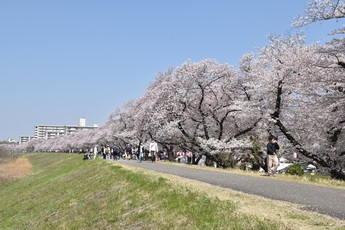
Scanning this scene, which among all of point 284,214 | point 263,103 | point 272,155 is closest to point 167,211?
point 284,214

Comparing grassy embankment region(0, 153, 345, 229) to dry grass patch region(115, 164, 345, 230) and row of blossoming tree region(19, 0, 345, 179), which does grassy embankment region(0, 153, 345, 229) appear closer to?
dry grass patch region(115, 164, 345, 230)

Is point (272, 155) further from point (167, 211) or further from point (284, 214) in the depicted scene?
point (284, 214)

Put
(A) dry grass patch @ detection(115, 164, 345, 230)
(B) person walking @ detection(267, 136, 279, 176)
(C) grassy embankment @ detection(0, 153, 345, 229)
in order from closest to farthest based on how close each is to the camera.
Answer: (A) dry grass patch @ detection(115, 164, 345, 230) < (C) grassy embankment @ detection(0, 153, 345, 229) < (B) person walking @ detection(267, 136, 279, 176)

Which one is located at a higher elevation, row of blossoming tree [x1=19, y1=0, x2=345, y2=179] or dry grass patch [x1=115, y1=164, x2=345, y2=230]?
row of blossoming tree [x1=19, y1=0, x2=345, y2=179]

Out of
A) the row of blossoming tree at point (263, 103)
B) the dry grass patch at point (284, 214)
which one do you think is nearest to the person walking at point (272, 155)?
the row of blossoming tree at point (263, 103)

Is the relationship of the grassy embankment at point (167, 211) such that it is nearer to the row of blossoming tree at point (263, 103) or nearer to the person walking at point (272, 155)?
the person walking at point (272, 155)

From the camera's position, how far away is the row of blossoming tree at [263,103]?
19.2 meters

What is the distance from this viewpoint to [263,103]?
82.4ft

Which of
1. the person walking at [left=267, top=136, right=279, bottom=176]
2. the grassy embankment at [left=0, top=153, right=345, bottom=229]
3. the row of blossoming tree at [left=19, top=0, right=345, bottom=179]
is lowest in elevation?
the grassy embankment at [left=0, top=153, right=345, bottom=229]

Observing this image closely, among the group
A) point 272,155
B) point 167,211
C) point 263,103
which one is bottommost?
point 167,211

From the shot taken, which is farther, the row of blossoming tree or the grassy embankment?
the row of blossoming tree

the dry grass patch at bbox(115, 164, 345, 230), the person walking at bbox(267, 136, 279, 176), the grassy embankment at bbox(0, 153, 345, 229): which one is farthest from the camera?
the person walking at bbox(267, 136, 279, 176)

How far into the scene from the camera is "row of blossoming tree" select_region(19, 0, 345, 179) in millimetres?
19156

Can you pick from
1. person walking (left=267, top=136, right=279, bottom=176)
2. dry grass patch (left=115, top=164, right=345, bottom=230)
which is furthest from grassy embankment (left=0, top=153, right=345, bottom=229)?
person walking (left=267, top=136, right=279, bottom=176)
